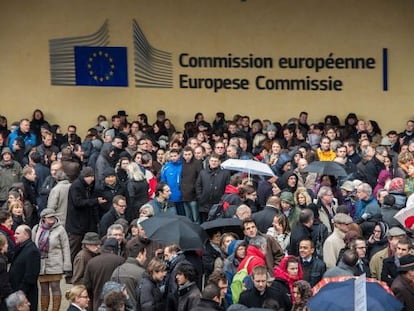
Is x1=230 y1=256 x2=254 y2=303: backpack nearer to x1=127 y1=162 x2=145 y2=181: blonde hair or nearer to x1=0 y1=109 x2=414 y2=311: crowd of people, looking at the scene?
x1=0 y1=109 x2=414 y2=311: crowd of people

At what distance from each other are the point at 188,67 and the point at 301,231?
475 inches

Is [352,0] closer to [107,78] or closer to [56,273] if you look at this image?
[107,78]

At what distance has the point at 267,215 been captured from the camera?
12.6 m

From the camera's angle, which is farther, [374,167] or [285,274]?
[374,167]

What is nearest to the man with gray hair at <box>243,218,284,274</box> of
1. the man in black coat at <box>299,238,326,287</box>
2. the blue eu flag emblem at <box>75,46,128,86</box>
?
the man in black coat at <box>299,238,326,287</box>

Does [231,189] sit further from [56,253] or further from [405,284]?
[405,284]

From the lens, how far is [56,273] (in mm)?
12500

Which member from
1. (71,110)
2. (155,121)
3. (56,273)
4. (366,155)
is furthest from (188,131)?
(56,273)

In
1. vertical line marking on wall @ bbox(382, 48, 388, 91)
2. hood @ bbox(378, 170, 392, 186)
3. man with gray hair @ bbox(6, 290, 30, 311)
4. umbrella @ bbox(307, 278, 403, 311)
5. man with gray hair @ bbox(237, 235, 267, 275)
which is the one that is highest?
vertical line marking on wall @ bbox(382, 48, 388, 91)

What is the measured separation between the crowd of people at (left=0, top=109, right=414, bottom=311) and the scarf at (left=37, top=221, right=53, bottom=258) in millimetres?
11

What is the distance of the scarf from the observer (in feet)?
40.4

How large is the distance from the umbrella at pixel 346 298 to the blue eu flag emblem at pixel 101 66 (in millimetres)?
15239

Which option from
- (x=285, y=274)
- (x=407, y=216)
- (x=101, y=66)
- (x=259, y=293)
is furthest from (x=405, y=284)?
(x=101, y=66)

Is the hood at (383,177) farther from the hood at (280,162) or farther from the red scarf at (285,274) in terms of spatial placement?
the red scarf at (285,274)
